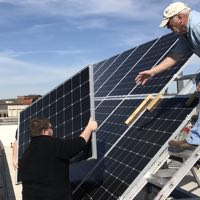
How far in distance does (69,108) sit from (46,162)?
1688 mm

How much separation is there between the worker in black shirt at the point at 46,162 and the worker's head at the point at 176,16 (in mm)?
1674

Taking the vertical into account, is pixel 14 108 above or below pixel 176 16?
above

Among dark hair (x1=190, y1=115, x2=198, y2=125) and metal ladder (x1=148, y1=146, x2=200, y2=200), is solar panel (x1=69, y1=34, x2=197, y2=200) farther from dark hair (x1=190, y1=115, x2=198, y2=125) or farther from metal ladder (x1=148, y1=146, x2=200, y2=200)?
metal ladder (x1=148, y1=146, x2=200, y2=200)

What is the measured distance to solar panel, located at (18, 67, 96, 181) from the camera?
648cm

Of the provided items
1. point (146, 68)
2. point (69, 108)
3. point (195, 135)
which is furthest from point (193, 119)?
point (146, 68)

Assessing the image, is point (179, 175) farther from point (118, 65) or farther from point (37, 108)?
point (118, 65)

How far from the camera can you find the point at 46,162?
564 cm

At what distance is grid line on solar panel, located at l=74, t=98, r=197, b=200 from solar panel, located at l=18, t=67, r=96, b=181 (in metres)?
0.79

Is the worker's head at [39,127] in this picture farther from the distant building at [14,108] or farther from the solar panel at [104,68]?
the solar panel at [104,68]

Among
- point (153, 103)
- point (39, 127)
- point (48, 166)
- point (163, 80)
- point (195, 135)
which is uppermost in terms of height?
point (163, 80)

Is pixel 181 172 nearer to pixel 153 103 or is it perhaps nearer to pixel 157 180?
pixel 157 180

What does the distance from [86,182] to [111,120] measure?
5.75 feet

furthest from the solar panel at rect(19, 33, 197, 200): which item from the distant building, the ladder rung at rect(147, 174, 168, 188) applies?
the distant building

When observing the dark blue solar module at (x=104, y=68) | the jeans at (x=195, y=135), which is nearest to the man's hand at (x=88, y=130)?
the jeans at (x=195, y=135)
